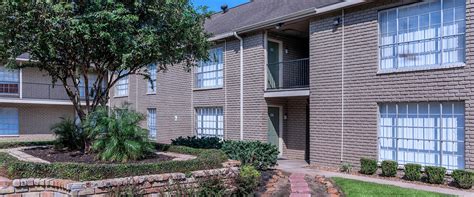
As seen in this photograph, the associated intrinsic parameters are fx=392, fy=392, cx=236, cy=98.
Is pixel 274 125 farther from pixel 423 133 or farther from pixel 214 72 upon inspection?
pixel 423 133

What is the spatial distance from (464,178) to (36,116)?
24.9 meters

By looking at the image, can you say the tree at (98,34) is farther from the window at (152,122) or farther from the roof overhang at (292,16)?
the window at (152,122)

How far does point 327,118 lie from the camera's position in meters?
13.0

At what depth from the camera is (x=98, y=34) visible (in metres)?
8.66

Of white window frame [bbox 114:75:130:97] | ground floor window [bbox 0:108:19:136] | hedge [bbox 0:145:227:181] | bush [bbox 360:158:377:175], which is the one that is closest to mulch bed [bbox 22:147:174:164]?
hedge [bbox 0:145:227:181]

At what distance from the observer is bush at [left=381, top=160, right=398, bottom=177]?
10791 millimetres

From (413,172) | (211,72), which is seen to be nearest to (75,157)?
(413,172)

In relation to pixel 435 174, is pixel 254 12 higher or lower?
higher

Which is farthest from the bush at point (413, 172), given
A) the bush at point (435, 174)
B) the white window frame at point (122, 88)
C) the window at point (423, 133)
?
Answer: the white window frame at point (122, 88)

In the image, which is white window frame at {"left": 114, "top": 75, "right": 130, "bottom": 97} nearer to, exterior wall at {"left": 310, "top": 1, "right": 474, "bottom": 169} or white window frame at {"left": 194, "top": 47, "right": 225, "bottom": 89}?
white window frame at {"left": 194, "top": 47, "right": 225, "bottom": 89}

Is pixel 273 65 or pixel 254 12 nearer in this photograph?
pixel 273 65

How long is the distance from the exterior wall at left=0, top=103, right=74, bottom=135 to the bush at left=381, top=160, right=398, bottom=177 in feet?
64.7

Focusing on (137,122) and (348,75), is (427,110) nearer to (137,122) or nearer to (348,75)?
(348,75)

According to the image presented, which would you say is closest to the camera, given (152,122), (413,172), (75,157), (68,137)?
(75,157)
